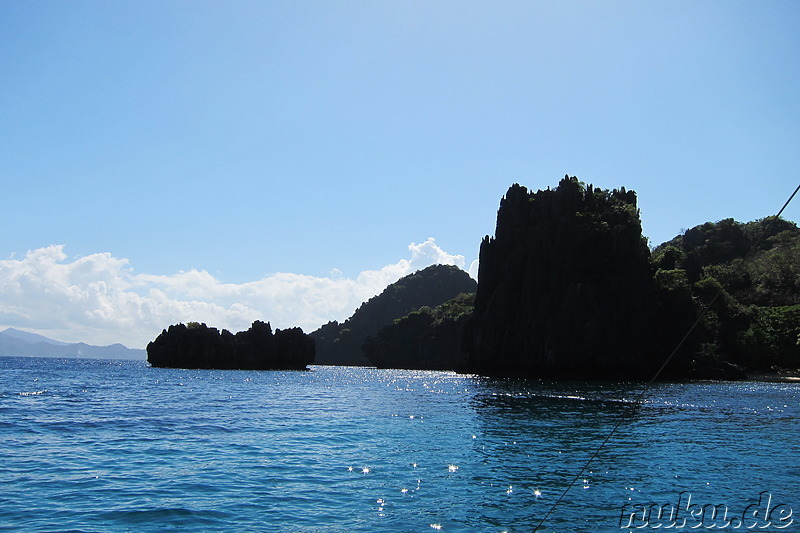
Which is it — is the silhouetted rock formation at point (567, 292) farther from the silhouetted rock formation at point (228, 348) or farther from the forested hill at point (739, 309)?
the silhouetted rock formation at point (228, 348)

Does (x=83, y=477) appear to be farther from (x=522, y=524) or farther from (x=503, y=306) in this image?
(x=503, y=306)

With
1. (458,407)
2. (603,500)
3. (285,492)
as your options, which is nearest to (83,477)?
(285,492)

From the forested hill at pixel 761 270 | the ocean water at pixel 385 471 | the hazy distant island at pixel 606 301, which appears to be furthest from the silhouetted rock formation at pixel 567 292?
the ocean water at pixel 385 471

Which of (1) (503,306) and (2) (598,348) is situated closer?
(2) (598,348)

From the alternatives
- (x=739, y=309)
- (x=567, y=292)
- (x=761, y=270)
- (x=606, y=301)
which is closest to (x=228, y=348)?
(x=567, y=292)

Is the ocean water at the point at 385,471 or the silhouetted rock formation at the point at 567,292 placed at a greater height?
the silhouetted rock formation at the point at 567,292

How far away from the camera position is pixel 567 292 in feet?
312

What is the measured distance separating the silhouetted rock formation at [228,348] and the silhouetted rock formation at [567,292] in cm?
5985

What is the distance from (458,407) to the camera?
136ft

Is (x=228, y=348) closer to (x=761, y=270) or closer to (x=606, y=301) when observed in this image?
(x=606, y=301)

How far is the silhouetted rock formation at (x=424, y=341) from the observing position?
173 metres

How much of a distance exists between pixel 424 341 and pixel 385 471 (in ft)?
530

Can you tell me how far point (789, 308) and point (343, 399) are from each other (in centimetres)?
8562

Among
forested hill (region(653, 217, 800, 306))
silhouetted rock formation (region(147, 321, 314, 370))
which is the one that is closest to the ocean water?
forested hill (region(653, 217, 800, 306))
